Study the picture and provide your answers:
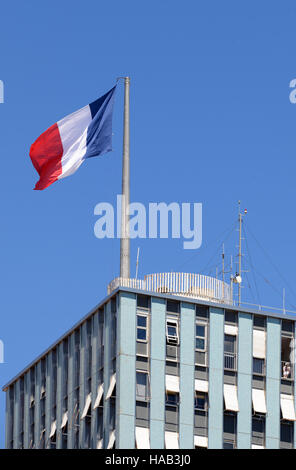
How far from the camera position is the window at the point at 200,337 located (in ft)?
357

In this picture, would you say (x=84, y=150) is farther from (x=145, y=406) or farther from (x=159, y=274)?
(x=145, y=406)

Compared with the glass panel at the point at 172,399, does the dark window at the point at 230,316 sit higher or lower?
higher

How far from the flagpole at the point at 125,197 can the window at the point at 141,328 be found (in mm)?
3731

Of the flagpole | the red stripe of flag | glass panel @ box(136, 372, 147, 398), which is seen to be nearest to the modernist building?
glass panel @ box(136, 372, 147, 398)

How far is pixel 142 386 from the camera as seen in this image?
10669 cm

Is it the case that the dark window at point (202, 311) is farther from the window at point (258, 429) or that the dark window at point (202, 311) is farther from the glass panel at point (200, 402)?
the window at point (258, 429)

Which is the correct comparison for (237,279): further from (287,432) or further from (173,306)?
(287,432)

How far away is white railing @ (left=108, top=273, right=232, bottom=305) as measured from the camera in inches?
4333

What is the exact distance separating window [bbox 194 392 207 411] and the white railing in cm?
704

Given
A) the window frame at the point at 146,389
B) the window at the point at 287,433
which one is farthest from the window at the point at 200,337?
the window at the point at 287,433

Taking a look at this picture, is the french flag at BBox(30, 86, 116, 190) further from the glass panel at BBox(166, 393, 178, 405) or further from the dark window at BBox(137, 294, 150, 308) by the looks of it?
the glass panel at BBox(166, 393, 178, 405)

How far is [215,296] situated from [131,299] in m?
7.17
